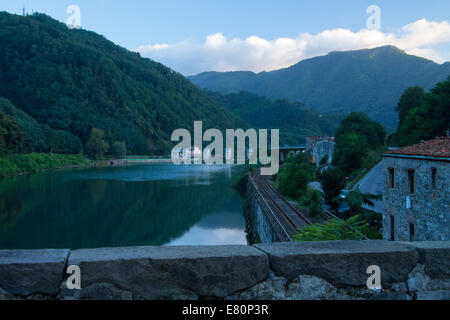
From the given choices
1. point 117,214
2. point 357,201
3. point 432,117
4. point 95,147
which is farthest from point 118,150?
point 357,201

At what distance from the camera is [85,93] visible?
119 metres

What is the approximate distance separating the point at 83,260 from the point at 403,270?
2009 millimetres

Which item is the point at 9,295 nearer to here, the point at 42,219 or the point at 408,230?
the point at 408,230

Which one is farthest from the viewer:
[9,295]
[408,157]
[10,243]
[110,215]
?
[110,215]

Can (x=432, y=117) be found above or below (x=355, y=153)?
above

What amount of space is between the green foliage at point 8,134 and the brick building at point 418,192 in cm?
5852

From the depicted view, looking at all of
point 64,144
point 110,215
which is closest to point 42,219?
point 110,215

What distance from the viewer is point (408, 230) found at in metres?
11.3

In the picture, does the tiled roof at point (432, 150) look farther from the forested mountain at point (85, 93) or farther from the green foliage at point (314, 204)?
the forested mountain at point (85, 93)

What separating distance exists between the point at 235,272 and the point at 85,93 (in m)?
126

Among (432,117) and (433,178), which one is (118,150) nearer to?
(432,117)

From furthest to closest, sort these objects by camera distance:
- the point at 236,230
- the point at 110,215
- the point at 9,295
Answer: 1. the point at 110,215
2. the point at 236,230
3. the point at 9,295

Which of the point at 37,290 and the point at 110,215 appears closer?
the point at 37,290

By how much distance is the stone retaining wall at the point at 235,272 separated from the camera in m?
2.25
